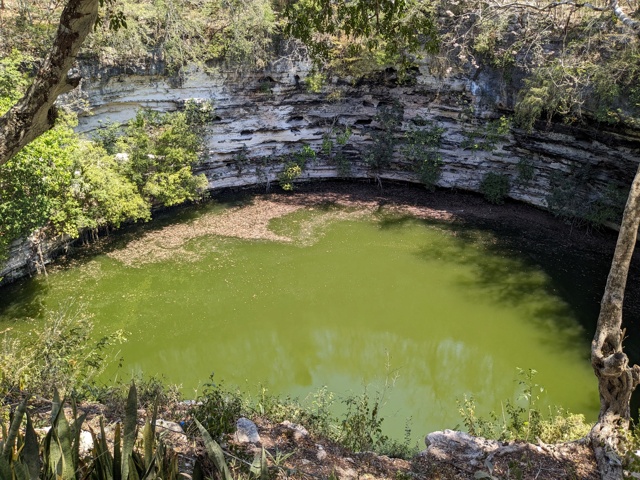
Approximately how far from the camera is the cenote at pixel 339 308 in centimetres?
733

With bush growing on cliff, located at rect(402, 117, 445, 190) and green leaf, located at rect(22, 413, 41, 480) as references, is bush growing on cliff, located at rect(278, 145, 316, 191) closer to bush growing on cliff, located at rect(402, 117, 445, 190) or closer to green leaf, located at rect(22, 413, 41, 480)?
bush growing on cliff, located at rect(402, 117, 445, 190)

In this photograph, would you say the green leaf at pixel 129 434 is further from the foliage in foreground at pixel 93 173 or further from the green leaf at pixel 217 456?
the foliage in foreground at pixel 93 173

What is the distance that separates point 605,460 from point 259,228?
8.58 metres

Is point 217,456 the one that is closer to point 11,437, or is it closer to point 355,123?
point 11,437

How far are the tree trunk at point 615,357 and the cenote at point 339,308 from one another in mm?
2179

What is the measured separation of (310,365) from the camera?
7766 mm

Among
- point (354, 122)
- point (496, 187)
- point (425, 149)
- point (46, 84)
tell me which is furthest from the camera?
point (354, 122)

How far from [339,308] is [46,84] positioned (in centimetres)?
665

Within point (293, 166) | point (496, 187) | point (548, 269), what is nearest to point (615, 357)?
point (548, 269)

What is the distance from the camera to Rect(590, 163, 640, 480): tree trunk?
4426 millimetres

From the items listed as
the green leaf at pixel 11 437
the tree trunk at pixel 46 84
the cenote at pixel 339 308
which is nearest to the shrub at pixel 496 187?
the cenote at pixel 339 308

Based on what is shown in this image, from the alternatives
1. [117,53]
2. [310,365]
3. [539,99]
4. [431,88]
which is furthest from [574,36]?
[117,53]

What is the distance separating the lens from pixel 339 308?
29.8ft

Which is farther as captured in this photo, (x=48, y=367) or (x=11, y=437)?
(x=48, y=367)
